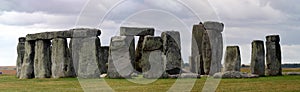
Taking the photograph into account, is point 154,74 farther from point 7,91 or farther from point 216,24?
point 7,91

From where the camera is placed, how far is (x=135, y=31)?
29.0 meters

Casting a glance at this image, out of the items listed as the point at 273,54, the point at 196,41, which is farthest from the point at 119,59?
the point at 273,54

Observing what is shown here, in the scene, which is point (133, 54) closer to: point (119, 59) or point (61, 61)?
point (119, 59)

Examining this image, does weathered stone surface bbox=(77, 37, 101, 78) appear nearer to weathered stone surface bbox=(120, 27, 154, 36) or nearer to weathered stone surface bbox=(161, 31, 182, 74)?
weathered stone surface bbox=(120, 27, 154, 36)

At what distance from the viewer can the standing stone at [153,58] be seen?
25.4 m

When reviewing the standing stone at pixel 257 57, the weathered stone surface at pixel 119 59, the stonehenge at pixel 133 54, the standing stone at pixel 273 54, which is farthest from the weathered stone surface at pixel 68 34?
the standing stone at pixel 273 54

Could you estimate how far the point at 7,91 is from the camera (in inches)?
786

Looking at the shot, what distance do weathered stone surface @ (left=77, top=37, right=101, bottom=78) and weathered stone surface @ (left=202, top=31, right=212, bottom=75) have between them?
5.26m

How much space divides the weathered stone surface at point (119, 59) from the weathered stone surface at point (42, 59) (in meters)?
4.80

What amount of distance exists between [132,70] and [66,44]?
14.1 feet

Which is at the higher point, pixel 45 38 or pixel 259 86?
pixel 45 38

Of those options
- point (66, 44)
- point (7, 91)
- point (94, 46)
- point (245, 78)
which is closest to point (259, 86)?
point (245, 78)

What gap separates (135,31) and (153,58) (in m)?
3.78

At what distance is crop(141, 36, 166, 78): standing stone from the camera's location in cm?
2538
